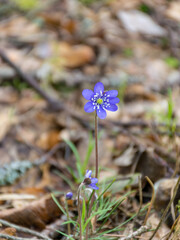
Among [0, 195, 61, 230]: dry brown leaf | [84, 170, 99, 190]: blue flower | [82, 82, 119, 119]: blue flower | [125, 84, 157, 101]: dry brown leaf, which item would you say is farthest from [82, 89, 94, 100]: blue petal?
[125, 84, 157, 101]: dry brown leaf

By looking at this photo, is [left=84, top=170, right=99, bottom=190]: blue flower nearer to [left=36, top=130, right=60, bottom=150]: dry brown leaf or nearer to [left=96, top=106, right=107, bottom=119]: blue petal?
[left=96, top=106, right=107, bottom=119]: blue petal

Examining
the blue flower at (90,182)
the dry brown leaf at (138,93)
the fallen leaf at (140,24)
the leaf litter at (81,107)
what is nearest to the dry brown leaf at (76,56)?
the leaf litter at (81,107)

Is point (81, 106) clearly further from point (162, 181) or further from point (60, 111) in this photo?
point (162, 181)

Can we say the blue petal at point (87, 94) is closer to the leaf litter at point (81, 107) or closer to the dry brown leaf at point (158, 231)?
the leaf litter at point (81, 107)

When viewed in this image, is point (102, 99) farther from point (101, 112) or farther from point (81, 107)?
point (81, 107)

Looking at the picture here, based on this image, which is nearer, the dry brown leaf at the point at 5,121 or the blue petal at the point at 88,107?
the blue petal at the point at 88,107

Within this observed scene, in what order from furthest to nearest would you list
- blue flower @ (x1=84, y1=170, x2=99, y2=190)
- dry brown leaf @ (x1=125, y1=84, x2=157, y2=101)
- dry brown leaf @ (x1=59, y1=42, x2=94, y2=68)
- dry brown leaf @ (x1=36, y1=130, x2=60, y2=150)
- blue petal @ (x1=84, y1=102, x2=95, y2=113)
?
dry brown leaf @ (x1=59, y1=42, x2=94, y2=68) → dry brown leaf @ (x1=125, y1=84, x2=157, y2=101) → dry brown leaf @ (x1=36, y1=130, x2=60, y2=150) → blue petal @ (x1=84, y1=102, x2=95, y2=113) → blue flower @ (x1=84, y1=170, x2=99, y2=190)

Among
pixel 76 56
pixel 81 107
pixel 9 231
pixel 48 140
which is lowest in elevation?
pixel 48 140

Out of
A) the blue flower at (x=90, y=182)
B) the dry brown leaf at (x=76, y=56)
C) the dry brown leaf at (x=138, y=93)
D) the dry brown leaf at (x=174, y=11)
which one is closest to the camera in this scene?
the blue flower at (x=90, y=182)

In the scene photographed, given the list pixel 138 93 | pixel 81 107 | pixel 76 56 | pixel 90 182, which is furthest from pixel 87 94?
pixel 76 56

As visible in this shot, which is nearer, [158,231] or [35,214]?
[158,231]

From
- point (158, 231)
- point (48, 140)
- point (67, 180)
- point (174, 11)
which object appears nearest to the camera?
point (158, 231)

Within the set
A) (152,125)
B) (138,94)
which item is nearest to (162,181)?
(152,125)
